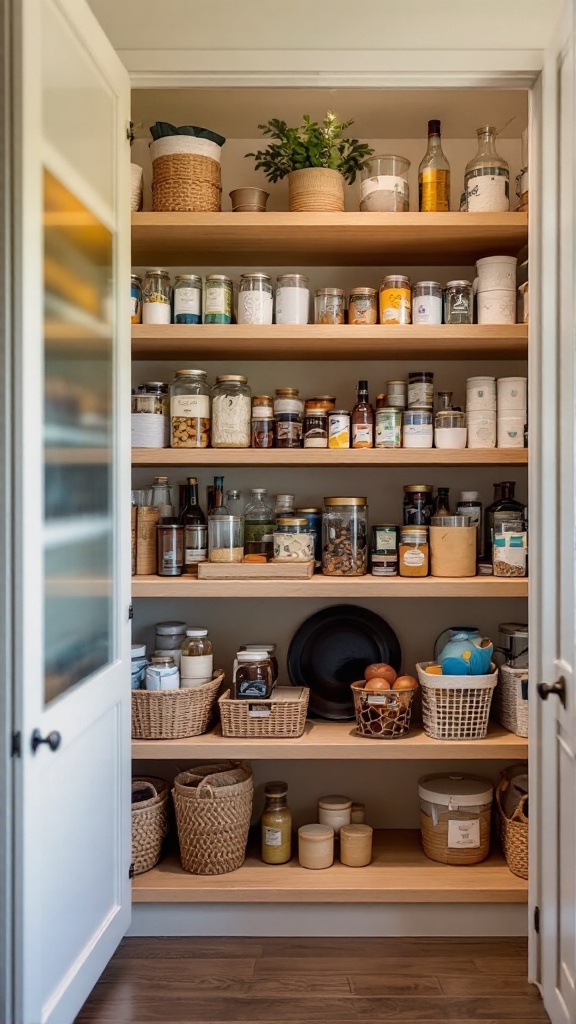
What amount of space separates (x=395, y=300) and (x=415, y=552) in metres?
0.75

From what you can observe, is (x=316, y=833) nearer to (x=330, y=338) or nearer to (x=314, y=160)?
Result: (x=330, y=338)

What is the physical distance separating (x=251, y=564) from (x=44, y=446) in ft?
3.04

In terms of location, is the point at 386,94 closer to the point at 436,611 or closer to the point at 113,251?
→ the point at 113,251

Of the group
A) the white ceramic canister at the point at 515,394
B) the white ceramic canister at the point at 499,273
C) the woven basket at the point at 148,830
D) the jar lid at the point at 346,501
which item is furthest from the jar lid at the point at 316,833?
the white ceramic canister at the point at 499,273

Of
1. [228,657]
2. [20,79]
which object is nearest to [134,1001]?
[228,657]

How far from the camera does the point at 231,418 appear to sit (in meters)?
2.41

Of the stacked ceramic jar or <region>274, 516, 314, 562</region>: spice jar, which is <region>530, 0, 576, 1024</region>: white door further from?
<region>274, 516, 314, 562</region>: spice jar

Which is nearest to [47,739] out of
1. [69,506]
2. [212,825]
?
[69,506]

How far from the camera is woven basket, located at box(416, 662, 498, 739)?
7.68 ft

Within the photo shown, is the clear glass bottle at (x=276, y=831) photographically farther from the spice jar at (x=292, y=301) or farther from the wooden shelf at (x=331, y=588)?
the spice jar at (x=292, y=301)

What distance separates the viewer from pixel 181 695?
2.37 meters

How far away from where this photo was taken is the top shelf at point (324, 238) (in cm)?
232

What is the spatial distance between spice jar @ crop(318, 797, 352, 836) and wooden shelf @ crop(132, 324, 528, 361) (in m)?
1.43

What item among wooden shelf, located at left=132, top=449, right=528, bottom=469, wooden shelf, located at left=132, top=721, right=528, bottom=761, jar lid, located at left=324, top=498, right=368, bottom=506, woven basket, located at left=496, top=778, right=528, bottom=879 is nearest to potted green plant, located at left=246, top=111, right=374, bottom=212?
wooden shelf, located at left=132, top=449, right=528, bottom=469
